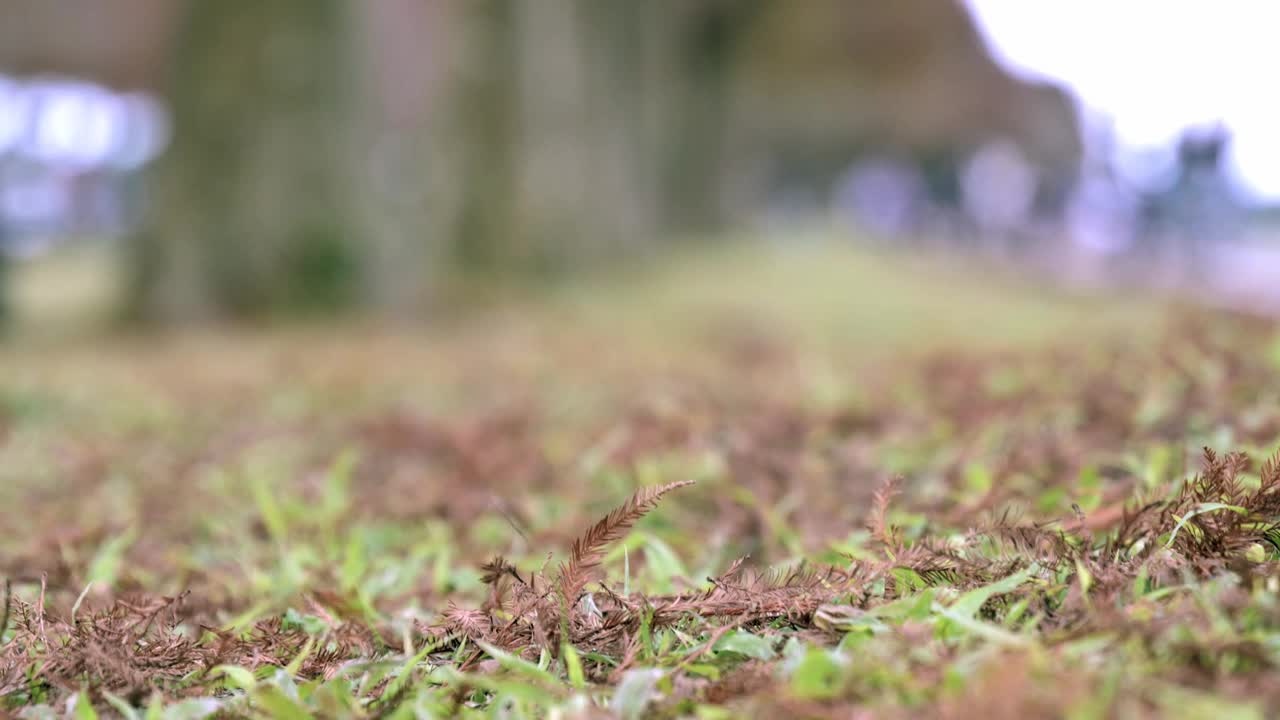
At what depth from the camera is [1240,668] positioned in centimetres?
72

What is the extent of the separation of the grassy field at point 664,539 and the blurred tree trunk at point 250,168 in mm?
1543

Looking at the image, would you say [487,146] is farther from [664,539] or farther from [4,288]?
[664,539]

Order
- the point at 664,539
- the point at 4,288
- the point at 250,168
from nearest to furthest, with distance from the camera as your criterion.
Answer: the point at 664,539 < the point at 250,168 < the point at 4,288

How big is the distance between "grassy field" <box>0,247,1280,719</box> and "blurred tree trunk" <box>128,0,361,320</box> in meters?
1.54

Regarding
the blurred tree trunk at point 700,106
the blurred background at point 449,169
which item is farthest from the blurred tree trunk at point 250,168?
the blurred tree trunk at point 700,106

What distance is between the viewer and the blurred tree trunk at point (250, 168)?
484cm

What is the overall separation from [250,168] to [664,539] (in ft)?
13.1

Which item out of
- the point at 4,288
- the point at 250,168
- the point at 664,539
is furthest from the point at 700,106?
the point at 664,539

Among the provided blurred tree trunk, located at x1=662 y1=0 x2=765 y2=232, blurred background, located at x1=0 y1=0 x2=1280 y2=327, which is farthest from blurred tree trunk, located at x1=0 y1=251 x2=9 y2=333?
blurred tree trunk, located at x1=662 y1=0 x2=765 y2=232

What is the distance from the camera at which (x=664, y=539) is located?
1422mm

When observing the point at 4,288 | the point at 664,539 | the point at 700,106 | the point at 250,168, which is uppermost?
the point at 700,106

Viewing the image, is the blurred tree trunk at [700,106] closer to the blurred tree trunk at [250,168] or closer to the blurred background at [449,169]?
the blurred background at [449,169]

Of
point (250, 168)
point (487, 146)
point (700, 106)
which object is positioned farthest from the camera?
point (700, 106)

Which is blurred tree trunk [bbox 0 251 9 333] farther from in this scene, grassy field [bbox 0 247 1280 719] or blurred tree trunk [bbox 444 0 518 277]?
blurred tree trunk [bbox 444 0 518 277]
